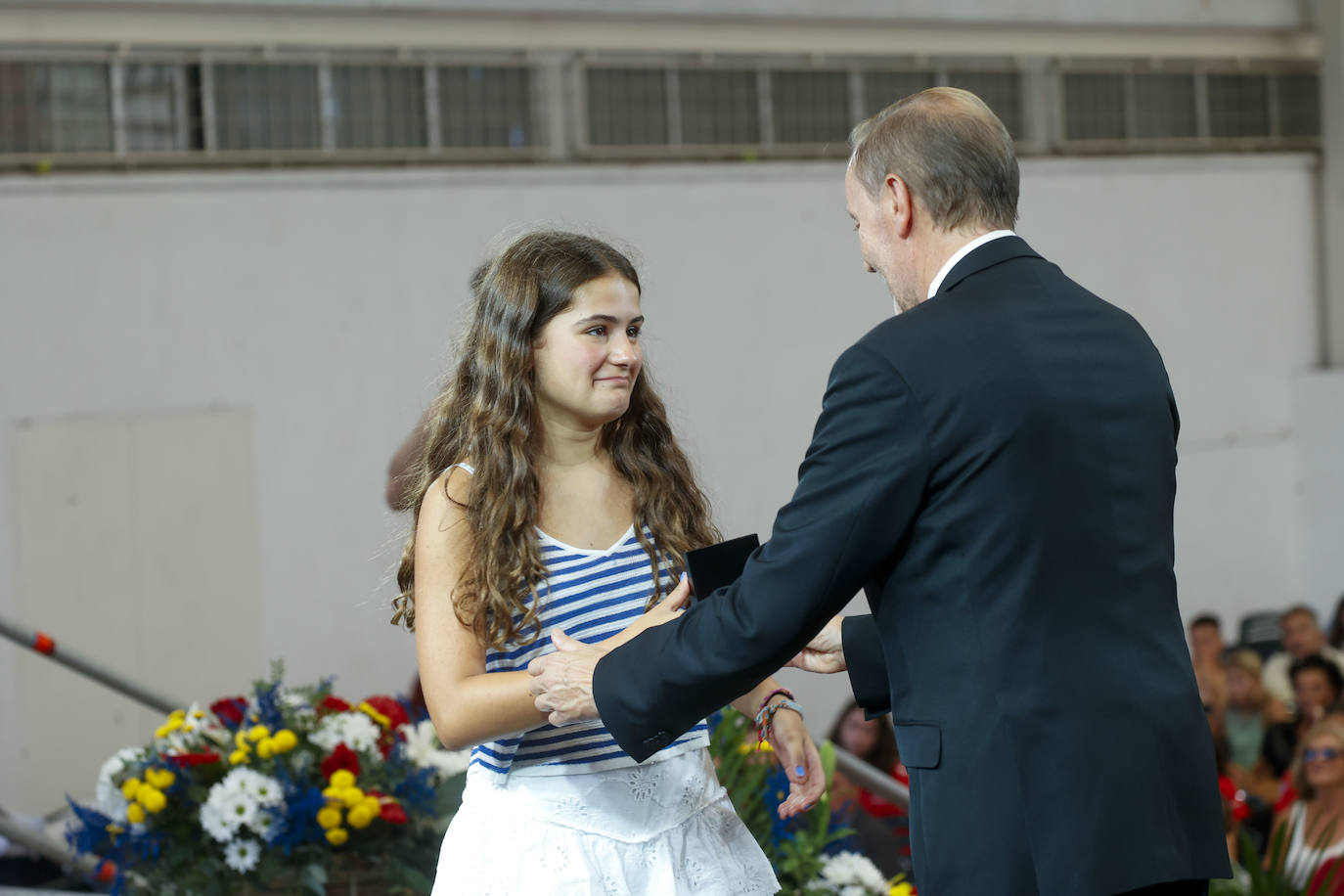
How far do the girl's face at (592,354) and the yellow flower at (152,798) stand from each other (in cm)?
127

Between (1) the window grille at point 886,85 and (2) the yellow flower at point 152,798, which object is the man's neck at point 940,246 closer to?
(2) the yellow flower at point 152,798

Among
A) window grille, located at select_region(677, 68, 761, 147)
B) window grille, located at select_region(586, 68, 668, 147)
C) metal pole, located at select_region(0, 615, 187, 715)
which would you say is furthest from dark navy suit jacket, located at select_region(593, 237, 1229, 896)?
window grille, located at select_region(677, 68, 761, 147)

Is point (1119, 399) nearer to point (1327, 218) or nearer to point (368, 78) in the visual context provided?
point (368, 78)

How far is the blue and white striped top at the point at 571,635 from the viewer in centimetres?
182

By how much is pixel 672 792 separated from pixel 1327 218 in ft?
24.4

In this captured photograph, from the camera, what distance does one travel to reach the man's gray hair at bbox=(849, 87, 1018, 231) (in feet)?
5.39

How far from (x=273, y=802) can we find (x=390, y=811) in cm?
21

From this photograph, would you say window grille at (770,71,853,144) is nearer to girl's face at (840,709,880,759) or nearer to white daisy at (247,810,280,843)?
girl's face at (840,709,880,759)

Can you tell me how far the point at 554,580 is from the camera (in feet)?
5.99

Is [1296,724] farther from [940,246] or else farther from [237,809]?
[940,246]

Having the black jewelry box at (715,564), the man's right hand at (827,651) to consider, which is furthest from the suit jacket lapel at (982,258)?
the man's right hand at (827,651)

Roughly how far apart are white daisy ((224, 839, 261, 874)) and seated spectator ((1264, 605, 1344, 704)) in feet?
16.5

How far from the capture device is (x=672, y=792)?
184 centimetres

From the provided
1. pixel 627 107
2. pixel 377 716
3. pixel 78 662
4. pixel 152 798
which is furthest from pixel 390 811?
pixel 627 107
